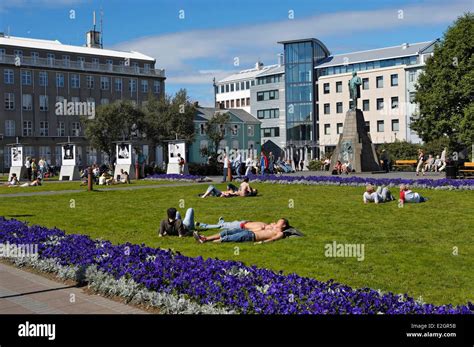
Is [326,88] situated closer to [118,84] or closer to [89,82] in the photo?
[118,84]

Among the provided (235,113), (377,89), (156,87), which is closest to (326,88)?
(377,89)

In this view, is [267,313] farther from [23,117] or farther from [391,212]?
[23,117]

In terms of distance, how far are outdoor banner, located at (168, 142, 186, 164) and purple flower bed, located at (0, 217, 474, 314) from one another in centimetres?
3249

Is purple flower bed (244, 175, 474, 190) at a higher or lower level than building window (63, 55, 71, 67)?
lower

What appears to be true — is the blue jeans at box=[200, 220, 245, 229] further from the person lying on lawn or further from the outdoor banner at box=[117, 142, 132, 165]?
the outdoor banner at box=[117, 142, 132, 165]

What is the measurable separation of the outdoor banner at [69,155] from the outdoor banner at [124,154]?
4484 millimetres

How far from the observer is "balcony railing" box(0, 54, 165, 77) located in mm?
79188

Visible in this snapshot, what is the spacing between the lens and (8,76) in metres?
78.8

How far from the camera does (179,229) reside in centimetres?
1434

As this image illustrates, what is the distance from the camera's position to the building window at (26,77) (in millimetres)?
80188

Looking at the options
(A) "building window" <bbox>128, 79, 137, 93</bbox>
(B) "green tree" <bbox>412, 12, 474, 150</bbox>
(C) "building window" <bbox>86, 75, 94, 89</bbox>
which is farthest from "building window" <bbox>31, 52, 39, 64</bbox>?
(B) "green tree" <bbox>412, 12, 474, 150</bbox>

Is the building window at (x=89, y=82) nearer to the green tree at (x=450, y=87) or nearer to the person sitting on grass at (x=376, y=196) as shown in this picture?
the green tree at (x=450, y=87)

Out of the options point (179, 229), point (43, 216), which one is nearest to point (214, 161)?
point (43, 216)

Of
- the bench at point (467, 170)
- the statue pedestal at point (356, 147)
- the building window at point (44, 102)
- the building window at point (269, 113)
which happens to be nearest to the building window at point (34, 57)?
the building window at point (44, 102)
